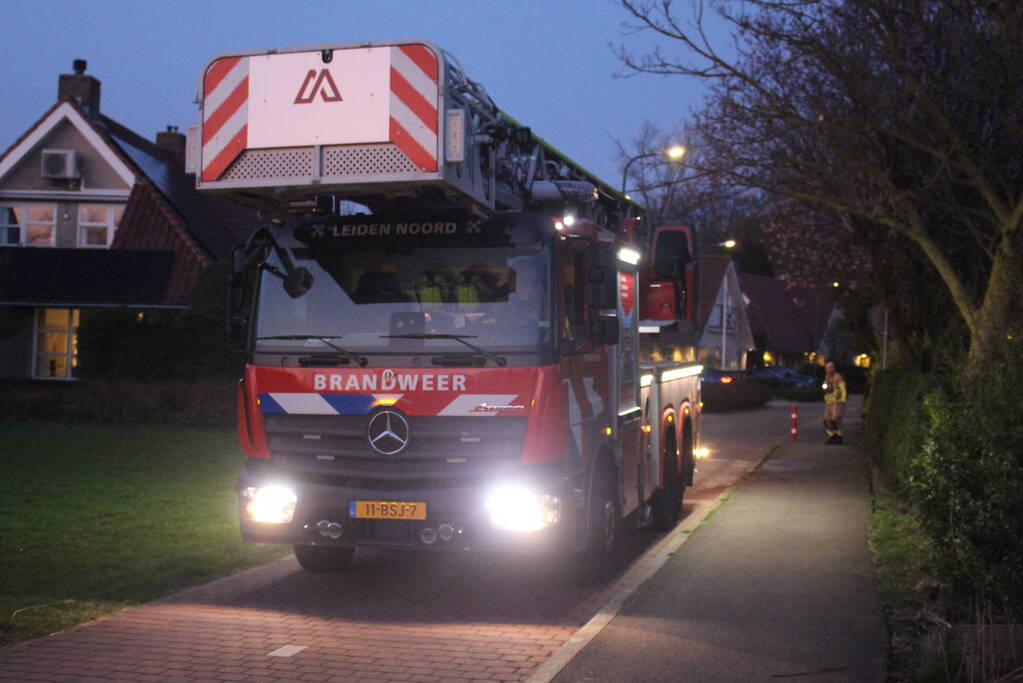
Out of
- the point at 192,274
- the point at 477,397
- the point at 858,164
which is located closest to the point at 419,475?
the point at 477,397

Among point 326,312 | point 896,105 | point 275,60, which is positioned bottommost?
point 326,312

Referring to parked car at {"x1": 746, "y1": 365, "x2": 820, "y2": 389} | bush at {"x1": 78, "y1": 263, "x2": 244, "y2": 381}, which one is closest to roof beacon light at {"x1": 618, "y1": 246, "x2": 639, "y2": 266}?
bush at {"x1": 78, "y1": 263, "x2": 244, "y2": 381}

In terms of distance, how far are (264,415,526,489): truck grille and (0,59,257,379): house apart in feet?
77.4

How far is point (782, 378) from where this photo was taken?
201 feet

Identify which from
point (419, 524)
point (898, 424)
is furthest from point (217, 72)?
point (898, 424)

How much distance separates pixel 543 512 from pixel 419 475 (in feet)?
2.92

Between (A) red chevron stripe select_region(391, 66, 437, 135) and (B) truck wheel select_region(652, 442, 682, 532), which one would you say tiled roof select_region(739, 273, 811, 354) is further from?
(A) red chevron stripe select_region(391, 66, 437, 135)

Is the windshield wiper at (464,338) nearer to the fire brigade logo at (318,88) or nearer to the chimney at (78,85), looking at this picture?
the fire brigade logo at (318,88)

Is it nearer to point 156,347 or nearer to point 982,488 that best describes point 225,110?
point 982,488

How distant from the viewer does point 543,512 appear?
7941mm

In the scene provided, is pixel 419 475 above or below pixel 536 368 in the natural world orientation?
below

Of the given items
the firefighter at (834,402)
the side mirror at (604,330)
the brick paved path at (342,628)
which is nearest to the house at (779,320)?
the firefighter at (834,402)

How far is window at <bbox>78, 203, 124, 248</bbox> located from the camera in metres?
34.5

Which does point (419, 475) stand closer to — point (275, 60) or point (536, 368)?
point (536, 368)
